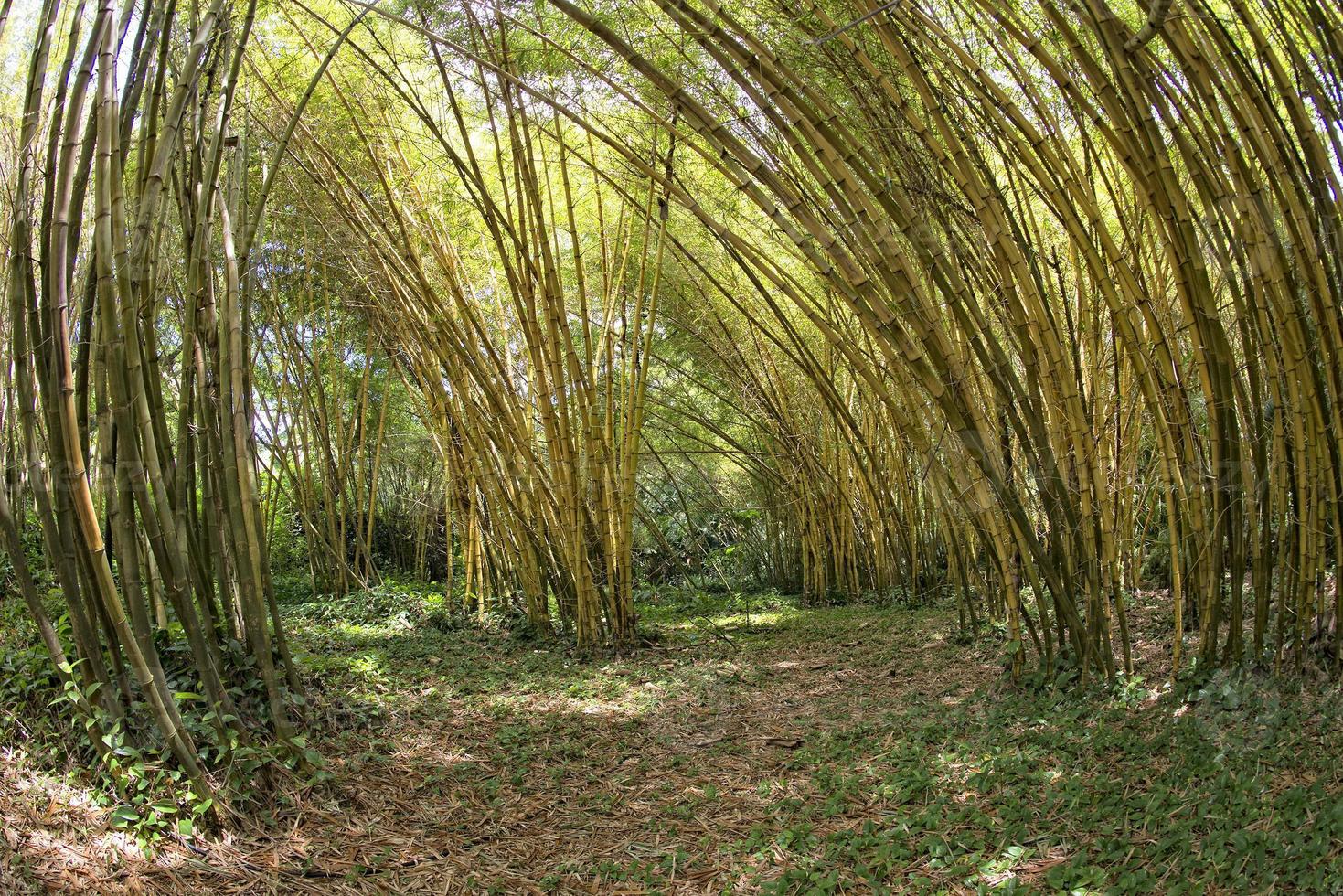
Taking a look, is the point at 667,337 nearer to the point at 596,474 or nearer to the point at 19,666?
the point at 596,474

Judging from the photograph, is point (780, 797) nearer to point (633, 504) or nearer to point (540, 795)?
point (540, 795)

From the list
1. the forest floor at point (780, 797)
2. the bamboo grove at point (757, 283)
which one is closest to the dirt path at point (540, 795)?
the forest floor at point (780, 797)

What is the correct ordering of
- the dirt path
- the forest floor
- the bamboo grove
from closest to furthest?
the forest floor < the dirt path < the bamboo grove

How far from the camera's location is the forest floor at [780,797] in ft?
5.25

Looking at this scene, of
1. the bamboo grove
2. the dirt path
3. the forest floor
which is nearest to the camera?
the forest floor

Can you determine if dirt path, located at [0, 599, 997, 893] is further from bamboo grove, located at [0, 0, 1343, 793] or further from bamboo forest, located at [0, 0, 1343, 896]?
bamboo grove, located at [0, 0, 1343, 793]

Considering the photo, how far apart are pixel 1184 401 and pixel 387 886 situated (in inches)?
81.4

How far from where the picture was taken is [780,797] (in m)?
2.12

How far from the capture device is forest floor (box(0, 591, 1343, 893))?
1.60 meters

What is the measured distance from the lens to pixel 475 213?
209 inches

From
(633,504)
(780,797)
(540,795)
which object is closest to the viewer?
(780,797)

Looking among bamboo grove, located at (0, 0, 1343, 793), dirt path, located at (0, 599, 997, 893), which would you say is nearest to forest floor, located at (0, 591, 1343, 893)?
dirt path, located at (0, 599, 997, 893)

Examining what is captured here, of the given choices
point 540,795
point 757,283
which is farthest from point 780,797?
point 757,283

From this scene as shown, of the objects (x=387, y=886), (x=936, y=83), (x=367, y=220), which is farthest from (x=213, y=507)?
(x=936, y=83)
